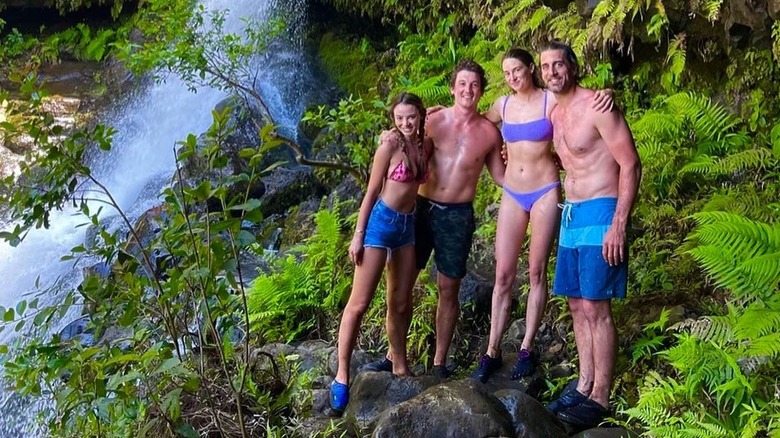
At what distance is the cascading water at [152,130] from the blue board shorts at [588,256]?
22.4ft

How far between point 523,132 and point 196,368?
233cm

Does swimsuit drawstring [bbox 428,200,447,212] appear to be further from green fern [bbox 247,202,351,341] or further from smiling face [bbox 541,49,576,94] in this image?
green fern [bbox 247,202,351,341]

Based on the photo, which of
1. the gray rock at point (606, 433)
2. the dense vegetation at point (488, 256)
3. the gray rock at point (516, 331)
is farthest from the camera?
the gray rock at point (516, 331)

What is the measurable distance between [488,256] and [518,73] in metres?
2.21

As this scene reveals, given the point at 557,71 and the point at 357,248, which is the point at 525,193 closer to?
the point at 557,71

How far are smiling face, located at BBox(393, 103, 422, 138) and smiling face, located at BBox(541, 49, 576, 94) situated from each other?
2.59ft

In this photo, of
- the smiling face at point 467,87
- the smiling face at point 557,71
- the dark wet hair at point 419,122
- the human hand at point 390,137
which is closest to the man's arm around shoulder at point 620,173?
the smiling face at point 557,71

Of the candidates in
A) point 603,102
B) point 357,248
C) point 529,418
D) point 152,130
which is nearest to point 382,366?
point 357,248

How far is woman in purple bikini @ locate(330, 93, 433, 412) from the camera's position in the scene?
12.9 ft

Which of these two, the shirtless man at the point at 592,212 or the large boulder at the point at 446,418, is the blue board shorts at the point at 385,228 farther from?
the large boulder at the point at 446,418

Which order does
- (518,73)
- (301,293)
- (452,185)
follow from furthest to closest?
(301,293), (452,185), (518,73)

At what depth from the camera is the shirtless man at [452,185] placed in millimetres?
4156

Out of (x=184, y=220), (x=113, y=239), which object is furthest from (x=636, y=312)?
(x=113, y=239)

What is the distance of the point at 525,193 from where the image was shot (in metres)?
4.05
